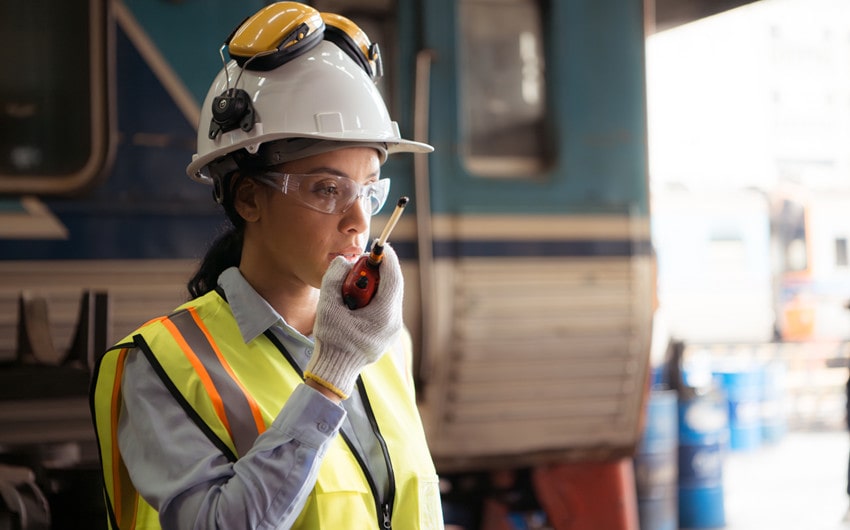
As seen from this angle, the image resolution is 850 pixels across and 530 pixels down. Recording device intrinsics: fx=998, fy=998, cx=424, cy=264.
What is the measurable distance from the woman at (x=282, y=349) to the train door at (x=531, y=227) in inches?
62.2

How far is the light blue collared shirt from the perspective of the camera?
3.89 ft

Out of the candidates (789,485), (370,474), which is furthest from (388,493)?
(789,485)

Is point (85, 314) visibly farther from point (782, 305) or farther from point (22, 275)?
point (782, 305)

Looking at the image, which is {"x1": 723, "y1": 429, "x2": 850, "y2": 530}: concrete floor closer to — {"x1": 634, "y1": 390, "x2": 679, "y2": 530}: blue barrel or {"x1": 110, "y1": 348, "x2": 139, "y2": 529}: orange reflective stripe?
{"x1": 634, "y1": 390, "x2": 679, "y2": 530}: blue barrel

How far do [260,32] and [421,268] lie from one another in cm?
170

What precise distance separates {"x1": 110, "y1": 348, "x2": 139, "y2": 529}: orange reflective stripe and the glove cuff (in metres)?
0.28

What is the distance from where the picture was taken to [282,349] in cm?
143

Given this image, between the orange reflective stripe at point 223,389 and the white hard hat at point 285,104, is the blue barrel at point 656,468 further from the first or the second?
the orange reflective stripe at point 223,389

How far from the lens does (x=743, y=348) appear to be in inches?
372

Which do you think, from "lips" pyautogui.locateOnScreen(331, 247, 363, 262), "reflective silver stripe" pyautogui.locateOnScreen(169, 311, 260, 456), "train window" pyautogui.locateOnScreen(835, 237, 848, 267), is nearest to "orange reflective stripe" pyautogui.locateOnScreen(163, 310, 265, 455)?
"reflective silver stripe" pyautogui.locateOnScreen(169, 311, 260, 456)

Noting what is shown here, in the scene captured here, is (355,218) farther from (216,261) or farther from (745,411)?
(745,411)

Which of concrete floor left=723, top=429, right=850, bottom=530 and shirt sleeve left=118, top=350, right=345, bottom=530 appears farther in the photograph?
concrete floor left=723, top=429, right=850, bottom=530

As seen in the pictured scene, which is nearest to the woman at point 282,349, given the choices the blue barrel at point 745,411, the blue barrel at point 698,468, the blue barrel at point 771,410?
the blue barrel at point 698,468

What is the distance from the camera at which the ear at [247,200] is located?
1.50 metres
